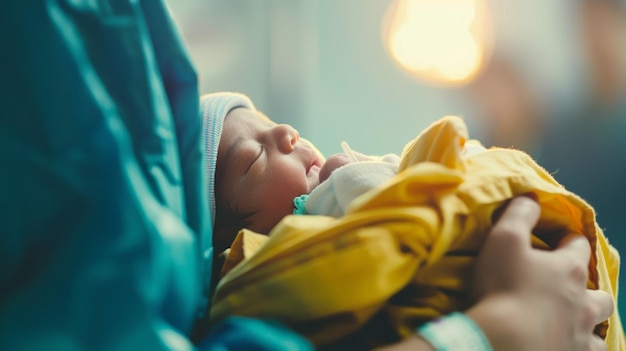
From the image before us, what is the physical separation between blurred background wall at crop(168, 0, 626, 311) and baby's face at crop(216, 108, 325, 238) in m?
0.91

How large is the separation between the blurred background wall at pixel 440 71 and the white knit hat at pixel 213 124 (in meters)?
0.82

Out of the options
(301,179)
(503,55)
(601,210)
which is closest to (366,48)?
(503,55)

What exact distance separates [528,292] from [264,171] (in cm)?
45

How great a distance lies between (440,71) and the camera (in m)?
1.84

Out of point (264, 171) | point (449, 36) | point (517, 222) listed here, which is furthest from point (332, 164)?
point (449, 36)

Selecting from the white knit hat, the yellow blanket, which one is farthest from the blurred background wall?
the yellow blanket

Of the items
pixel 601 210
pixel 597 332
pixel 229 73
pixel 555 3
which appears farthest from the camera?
pixel 229 73

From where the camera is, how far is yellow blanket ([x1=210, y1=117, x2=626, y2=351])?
0.46 meters

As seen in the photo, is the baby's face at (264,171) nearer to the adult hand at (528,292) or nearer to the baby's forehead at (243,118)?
the baby's forehead at (243,118)

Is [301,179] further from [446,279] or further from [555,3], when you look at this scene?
[555,3]

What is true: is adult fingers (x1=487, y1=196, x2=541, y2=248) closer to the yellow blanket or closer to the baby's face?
the yellow blanket

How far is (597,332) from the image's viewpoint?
64 centimetres

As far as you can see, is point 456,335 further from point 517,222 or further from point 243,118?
point 243,118

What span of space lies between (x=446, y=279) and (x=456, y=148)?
12 cm
